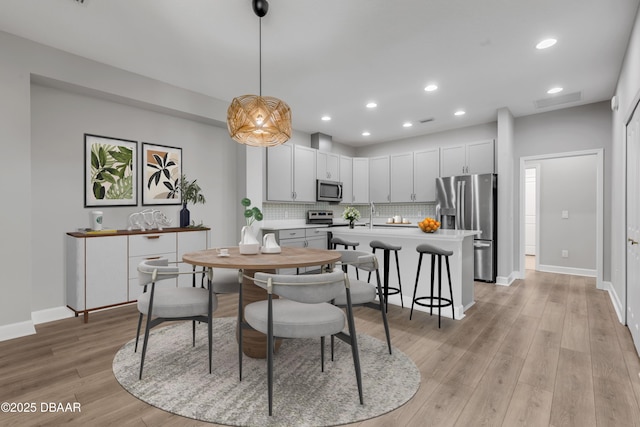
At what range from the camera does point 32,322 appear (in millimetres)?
2969

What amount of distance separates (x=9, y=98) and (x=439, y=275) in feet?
14.4

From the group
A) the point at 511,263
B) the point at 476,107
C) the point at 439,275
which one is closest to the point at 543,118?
the point at 476,107

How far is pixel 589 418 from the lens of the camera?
1722mm

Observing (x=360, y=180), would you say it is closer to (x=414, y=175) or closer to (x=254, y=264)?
(x=414, y=175)

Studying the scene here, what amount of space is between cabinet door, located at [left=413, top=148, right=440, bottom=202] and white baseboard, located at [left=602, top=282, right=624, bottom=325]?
2713 mm

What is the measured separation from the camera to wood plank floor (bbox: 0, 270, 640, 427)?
1.73 meters

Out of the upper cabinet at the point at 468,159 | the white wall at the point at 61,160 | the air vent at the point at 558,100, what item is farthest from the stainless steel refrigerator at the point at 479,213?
the white wall at the point at 61,160

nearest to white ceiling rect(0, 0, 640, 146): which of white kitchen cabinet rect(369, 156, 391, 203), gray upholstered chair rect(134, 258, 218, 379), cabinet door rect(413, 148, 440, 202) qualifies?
cabinet door rect(413, 148, 440, 202)

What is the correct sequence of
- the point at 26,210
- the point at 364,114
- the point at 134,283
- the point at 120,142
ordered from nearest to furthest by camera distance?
the point at 26,210, the point at 134,283, the point at 120,142, the point at 364,114

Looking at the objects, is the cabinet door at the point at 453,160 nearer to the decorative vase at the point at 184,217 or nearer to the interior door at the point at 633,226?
the interior door at the point at 633,226

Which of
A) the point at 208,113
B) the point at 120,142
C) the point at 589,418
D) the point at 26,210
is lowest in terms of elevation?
the point at 589,418

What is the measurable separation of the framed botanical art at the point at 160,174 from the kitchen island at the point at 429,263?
7.91ft

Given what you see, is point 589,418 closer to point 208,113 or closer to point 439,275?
point 439,275

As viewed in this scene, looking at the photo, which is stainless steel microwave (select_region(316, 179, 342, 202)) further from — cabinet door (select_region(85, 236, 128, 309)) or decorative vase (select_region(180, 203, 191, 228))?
cabinet door (select_region(85, 236, 128, 309))
